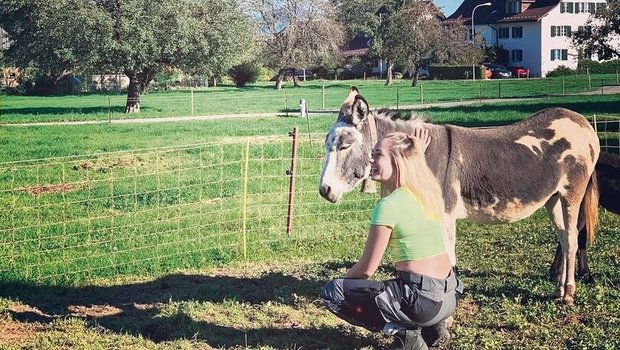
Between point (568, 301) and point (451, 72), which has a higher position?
point (451, 72)

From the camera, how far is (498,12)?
236 feet

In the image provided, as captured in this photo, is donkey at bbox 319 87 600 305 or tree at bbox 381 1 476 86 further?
tree at bbox 381 1 476 86

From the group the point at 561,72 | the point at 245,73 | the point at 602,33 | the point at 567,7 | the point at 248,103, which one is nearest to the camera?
the point at 602,33

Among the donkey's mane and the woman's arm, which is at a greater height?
the donkey's mane

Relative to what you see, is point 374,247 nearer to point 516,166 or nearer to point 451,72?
point 516,166

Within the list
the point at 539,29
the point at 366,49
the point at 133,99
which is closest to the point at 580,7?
the point at 539,29

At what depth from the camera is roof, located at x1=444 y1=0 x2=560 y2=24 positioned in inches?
2606

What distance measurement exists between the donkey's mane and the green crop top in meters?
2.19

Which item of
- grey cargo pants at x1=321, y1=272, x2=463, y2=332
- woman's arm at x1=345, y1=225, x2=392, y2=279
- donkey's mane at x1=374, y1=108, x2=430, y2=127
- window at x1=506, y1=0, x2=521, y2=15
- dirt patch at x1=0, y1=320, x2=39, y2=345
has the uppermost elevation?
window at x1=506, y1=0, x2=521, y2=15

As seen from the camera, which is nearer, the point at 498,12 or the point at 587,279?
the point at 587,279

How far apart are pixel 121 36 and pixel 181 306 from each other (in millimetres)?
31204

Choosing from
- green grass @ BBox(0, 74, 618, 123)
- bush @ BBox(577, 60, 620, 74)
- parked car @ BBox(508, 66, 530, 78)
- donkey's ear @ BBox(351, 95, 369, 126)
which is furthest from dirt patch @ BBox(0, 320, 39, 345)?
parked car @ BBox(508, 66, 530, 78)

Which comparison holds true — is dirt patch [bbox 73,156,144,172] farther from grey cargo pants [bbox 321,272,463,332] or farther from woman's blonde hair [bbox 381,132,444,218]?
woman's blonde hair [bbox 381,132,444,218]

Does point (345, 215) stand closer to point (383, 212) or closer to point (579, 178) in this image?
point (579, 178)
